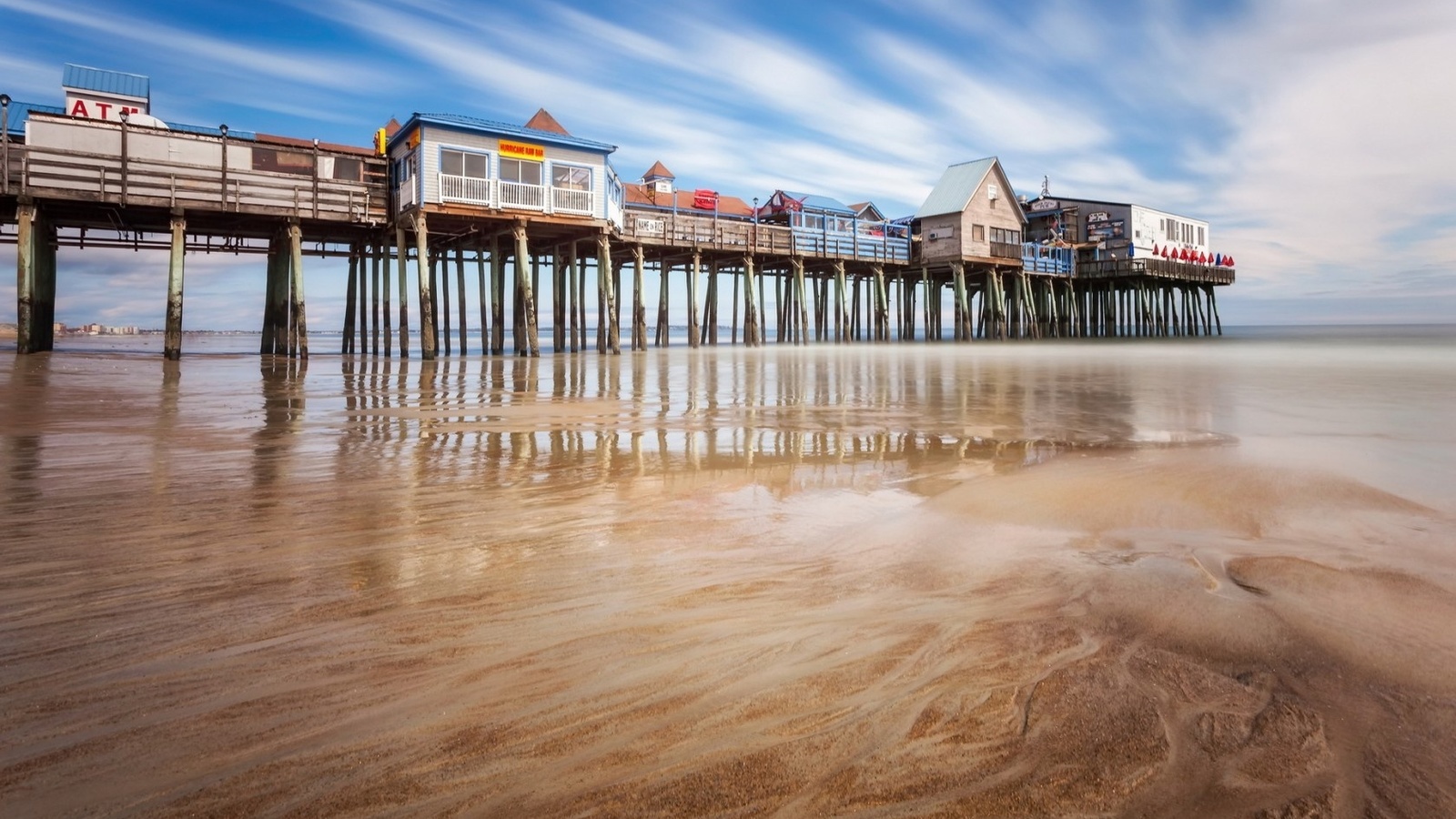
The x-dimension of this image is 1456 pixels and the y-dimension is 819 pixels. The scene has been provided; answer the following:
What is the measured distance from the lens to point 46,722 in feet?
5.91

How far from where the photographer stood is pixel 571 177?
82.8 feet

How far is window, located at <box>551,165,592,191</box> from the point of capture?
24.8 meters

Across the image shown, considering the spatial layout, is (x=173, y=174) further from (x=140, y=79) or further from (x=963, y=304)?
(x=963, y=304)

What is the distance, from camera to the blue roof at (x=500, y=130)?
2252cm

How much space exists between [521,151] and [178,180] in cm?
941

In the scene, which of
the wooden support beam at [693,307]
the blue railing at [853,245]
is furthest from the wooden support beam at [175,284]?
the blue railing at [853,245]

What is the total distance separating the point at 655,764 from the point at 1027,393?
10816 mm

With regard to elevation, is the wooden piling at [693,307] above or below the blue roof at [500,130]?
below

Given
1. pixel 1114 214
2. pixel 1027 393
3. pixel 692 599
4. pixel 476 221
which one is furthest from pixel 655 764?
pixel 1114 214

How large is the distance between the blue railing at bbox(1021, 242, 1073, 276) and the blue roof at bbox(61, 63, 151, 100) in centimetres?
4245

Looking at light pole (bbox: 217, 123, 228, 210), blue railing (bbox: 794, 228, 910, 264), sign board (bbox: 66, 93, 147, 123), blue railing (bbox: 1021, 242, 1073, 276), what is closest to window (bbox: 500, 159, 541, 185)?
light pole (bbox: 217, 123, 228, 210)

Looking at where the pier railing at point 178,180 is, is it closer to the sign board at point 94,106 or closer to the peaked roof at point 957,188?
the sign board at point 94,106

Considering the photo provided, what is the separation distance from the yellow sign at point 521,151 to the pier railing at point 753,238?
512cm

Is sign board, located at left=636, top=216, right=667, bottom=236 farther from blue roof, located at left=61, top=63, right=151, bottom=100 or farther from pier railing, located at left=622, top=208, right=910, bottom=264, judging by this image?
blue roof, located at left=61, top=63, right=151, bottom=100
